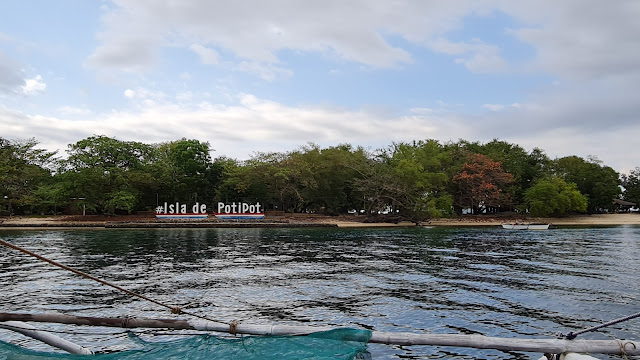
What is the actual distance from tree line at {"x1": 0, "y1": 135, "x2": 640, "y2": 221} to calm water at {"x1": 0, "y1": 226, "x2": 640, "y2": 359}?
101ft

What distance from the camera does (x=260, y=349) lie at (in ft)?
15.8

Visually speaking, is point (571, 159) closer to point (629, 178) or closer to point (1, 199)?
point (629, 178)

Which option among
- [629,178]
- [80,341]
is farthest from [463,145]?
[80,341]

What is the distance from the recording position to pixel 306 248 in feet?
90.6

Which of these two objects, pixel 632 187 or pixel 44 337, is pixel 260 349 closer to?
pixel 44 337

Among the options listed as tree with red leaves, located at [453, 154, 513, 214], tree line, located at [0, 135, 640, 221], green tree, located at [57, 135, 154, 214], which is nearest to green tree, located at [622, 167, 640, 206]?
tree line, located at [0, 135, 640, 221]

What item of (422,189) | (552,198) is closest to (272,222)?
(422,189)

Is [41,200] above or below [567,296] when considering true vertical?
above

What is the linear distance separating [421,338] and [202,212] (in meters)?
53.9

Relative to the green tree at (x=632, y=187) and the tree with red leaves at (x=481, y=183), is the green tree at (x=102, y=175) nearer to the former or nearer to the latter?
the tree with red leaves at (x=481, y=183)

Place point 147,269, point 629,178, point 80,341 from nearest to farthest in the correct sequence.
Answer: point 80,341
point 147,269
point 629,178

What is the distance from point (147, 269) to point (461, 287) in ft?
42.6

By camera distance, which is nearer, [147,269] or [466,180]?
[147,269]

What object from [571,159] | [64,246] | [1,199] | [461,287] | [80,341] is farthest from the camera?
[571,159]
